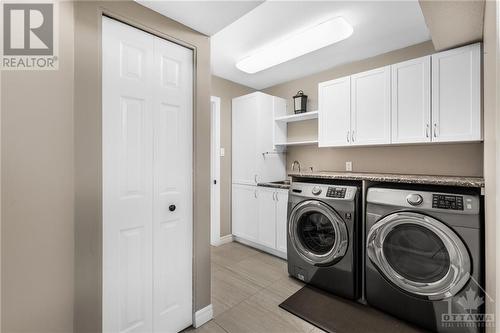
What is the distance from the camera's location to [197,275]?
1805 millimetres

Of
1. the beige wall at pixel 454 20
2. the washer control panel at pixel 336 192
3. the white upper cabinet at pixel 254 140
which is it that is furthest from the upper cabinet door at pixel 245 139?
the beige wall at pixel 454 20

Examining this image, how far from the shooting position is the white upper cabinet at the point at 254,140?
337cm

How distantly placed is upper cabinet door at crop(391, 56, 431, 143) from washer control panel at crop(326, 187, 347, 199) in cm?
83

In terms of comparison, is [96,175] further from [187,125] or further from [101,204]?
[187,125]

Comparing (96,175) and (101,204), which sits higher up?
(96,175)

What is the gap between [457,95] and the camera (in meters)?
2.03

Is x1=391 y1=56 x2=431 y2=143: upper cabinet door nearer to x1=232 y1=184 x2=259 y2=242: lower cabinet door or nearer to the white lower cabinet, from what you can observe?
the white lower cabinet

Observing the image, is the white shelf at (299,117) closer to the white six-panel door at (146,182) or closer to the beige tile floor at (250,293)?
the white six-panel door at (146,182)

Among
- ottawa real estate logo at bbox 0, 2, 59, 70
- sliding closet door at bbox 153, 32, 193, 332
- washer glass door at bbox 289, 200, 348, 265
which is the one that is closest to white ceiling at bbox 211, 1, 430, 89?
sliding closet door at bbox 153, 32, 193, 332

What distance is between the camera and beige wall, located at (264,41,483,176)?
Result: 7.57ft

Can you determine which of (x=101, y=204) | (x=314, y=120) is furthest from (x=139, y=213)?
(x=314, y=120)

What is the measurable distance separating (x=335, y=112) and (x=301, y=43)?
36.4 inches

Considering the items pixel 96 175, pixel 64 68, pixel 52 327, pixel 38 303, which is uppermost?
pixel 64 68

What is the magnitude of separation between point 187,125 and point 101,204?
779 millimetres
